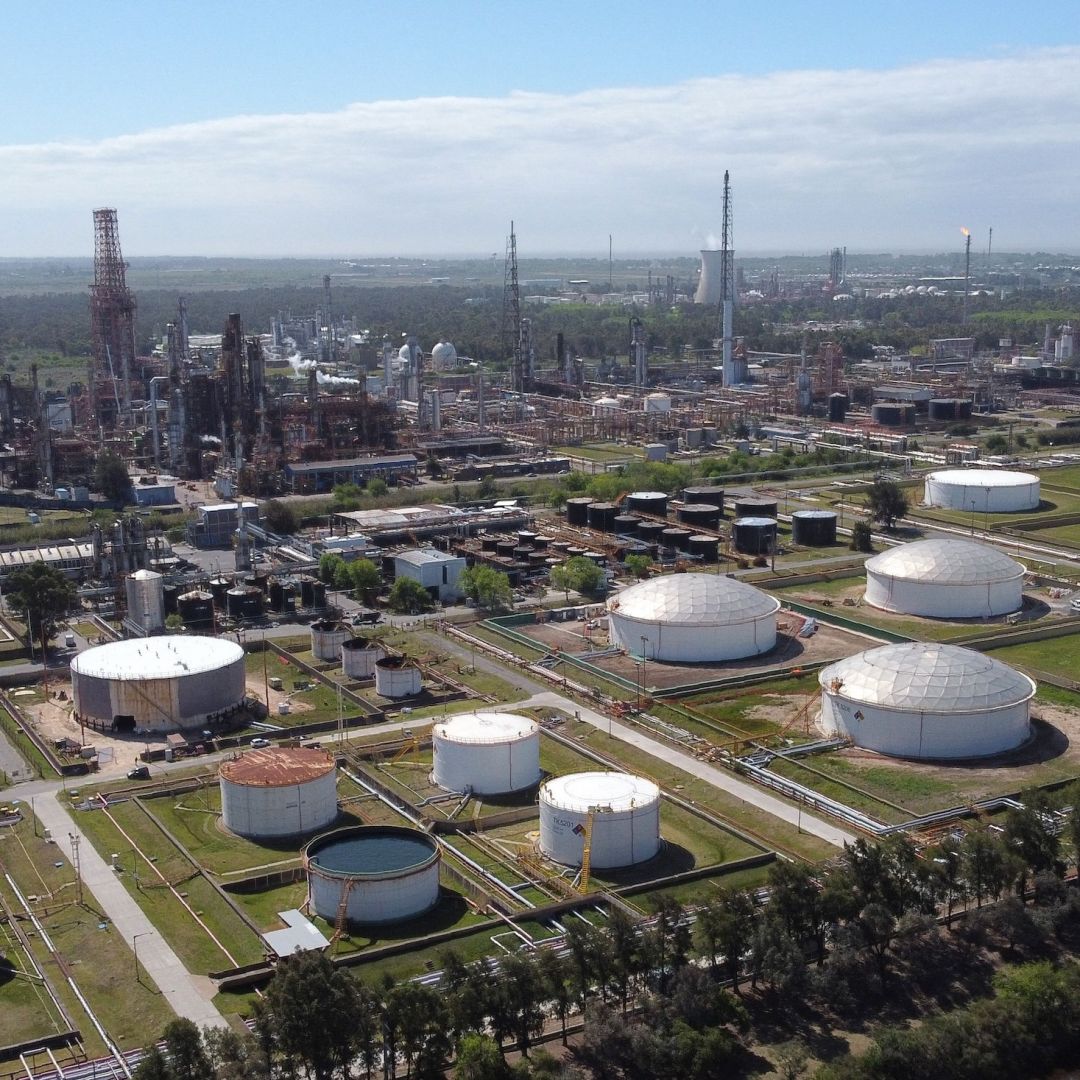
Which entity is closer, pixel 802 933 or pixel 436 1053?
pixel 436 1053

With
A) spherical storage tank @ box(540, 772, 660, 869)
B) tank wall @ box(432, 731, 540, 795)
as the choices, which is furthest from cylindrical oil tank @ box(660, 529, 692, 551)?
spherical storage tank @ box(540, 772, 660, 869)

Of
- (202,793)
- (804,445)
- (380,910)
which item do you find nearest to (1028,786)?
(380,910)

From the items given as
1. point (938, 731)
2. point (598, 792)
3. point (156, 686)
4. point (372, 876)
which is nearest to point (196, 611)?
point (156, 686)

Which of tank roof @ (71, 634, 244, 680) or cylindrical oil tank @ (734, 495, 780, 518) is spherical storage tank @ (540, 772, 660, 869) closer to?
tank roof @ (71, 634, 244, 680)

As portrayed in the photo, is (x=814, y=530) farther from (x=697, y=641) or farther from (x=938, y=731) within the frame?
(x=938, y=731)

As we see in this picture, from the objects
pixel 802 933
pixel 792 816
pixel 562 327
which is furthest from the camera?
pixel 562 327

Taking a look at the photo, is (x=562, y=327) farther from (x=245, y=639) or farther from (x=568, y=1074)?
(x=568, y=1074)
